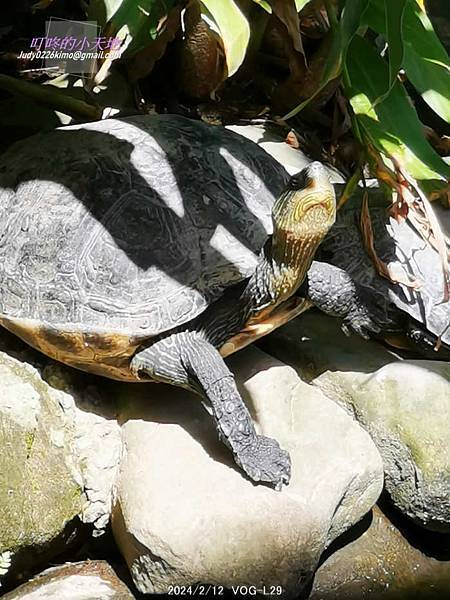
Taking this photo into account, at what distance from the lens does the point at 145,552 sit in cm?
179

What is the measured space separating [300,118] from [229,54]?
97 cm

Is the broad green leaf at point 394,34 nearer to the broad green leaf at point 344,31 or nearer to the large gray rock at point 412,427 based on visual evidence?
the broad green leaf at point 344,31

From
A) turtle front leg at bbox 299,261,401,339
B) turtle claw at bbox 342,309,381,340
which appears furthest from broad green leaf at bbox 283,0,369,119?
turtle claw at bbox 342,309,381,340

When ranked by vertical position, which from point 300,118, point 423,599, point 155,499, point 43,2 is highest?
point 43,2

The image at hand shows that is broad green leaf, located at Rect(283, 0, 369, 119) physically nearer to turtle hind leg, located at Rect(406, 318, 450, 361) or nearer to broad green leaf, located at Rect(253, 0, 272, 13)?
Result: broad green leaf, located at Rect(253, 0, 272, 13)

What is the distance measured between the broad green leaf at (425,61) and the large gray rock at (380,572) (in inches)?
44.3

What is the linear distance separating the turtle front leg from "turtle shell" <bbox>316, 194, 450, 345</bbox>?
0.03 meters

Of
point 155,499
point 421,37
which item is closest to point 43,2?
point 421,37

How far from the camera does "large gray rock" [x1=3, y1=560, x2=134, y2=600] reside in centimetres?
183

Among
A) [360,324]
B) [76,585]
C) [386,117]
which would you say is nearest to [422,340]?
[360,324]

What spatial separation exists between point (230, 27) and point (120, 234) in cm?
56

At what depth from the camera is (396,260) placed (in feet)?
7.06

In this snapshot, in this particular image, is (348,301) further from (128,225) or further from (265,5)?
(265,5)

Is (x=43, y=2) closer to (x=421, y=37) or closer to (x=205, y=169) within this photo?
(x=205, y=169)
